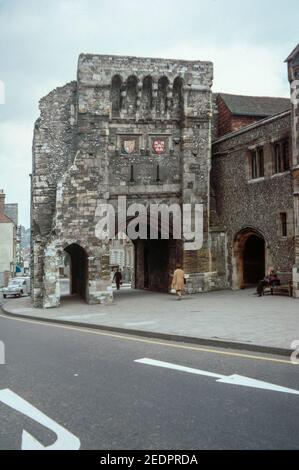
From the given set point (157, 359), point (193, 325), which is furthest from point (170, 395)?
point (193, 325)

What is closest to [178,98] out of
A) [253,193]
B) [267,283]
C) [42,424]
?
[253,193]

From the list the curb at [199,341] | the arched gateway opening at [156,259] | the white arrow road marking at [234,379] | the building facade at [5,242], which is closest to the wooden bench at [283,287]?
the arched gateway opening at [156,259]

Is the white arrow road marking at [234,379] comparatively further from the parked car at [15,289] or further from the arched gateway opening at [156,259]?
the parked car at [15,289]

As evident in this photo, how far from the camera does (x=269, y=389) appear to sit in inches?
221

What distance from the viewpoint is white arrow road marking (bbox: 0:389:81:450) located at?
407 centimetres

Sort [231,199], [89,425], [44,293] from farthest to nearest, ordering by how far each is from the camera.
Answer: [231,199], [44,293], [89,425]

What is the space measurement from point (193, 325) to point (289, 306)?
4.78 meters

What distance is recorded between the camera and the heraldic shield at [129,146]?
22453 millimetres

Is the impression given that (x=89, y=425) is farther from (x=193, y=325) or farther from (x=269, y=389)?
(x=193, y=325)

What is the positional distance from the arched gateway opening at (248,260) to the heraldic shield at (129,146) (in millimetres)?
6751

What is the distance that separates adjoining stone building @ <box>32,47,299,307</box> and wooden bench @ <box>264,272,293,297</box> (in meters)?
0.38

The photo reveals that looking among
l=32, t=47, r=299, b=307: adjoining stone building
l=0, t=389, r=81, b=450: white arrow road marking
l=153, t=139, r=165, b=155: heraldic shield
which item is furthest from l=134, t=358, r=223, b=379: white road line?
l=153, t=139, r=165, b=155: heraldic shield

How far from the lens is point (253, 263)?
23.9 m

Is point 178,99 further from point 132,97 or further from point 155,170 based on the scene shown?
point 155,170
